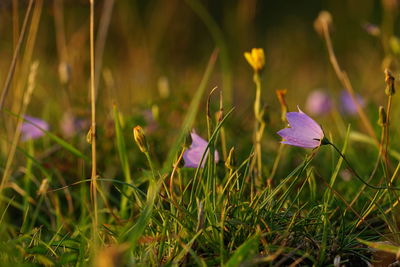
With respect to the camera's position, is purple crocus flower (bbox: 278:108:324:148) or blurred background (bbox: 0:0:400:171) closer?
purple crocus flower (bbox: 278:108:324:148)

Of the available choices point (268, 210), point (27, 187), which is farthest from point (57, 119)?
point (268, 210)

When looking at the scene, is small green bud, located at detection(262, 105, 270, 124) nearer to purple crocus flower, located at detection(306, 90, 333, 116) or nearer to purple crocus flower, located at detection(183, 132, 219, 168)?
purple crocus flower, located at detection(183, 132, 219, 168)

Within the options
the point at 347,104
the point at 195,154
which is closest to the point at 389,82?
the point at 195,154

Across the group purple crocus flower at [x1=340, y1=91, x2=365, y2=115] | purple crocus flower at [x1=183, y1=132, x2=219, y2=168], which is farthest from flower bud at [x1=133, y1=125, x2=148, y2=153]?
purple crocus flower at [x1=340, y1=91, x2=365, y2=115]

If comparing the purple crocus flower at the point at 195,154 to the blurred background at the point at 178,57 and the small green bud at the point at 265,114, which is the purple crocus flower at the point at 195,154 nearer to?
the small green bud at the point at 265,114

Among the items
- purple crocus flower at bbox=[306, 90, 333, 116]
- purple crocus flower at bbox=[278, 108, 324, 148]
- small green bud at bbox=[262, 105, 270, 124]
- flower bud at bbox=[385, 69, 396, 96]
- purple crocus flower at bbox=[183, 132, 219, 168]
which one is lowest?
purple crocus flower at bbox=[306, 90, 333, 116]

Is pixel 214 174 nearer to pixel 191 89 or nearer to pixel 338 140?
pixel 338 140
